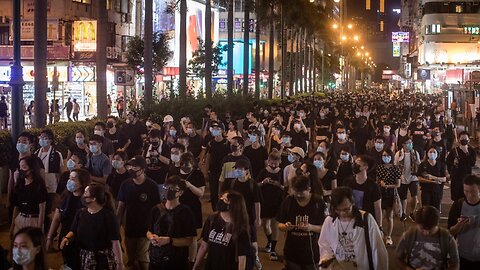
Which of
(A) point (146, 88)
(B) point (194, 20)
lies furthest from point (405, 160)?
(B) point (194, 20)

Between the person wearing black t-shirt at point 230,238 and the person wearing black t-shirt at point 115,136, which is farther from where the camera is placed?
the person wearing black t-shirt at point 115,136

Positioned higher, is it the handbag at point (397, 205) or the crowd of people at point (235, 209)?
the crowd of people at point (235, 209)

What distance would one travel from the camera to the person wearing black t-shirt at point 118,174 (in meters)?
9.91

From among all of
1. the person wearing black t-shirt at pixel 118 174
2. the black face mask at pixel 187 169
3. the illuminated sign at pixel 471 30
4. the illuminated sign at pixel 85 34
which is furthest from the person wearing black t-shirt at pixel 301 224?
the illuminated sign at pixel 471 30

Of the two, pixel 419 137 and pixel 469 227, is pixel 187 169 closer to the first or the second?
pixel 469 227

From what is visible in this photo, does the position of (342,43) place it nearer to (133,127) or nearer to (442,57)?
(442,57)

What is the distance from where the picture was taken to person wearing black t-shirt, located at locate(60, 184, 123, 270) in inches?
282

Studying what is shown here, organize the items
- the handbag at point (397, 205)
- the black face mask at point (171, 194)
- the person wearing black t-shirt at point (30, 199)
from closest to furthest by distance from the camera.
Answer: the black face mask at point (171, 194) → the person wearing black t-shirt at point (30, 199) → the handbag at point (397, 205)

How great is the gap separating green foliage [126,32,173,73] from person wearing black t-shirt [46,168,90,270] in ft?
104

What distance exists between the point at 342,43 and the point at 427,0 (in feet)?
104

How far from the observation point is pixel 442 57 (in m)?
95.5

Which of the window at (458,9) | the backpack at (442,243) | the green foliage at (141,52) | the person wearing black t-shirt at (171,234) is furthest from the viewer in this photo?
the window at (458,9)

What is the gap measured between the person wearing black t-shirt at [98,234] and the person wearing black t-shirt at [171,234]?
0.37 m

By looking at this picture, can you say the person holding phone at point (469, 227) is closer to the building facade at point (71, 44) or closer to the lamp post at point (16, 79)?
the lamp post at point (16, 79)
